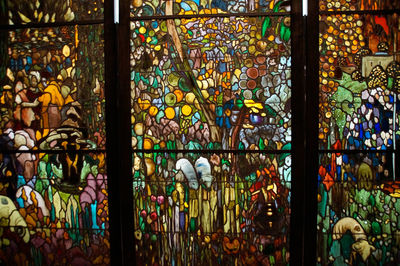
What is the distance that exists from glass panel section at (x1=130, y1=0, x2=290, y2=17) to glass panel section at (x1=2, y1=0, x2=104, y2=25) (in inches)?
9.1

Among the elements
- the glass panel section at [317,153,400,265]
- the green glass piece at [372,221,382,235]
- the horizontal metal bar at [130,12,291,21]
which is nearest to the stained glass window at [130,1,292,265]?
the horizontal metal bar at [130,12,291,21]

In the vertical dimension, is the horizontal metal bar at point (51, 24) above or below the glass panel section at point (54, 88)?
above

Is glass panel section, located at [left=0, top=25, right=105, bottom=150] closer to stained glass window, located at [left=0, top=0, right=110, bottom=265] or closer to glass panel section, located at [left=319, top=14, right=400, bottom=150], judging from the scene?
stained glass window, located at [left=0, top=0, right=110, bottom=265]

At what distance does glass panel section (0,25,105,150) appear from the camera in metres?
1.80

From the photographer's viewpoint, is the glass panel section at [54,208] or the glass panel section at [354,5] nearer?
the glass panel section at [354,5]

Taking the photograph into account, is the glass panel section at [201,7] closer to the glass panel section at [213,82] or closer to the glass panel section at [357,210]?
the glass panel section at [213,82]

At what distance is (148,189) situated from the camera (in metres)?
1.82

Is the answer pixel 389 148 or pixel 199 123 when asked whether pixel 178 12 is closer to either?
pixel 199 123

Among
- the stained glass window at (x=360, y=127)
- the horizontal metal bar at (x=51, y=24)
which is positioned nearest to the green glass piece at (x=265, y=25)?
the stained glass window at (x=360, y=127)

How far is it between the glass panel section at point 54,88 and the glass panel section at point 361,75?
127 cm

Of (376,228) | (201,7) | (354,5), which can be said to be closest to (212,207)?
(376,228)

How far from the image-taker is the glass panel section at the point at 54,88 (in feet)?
5.91

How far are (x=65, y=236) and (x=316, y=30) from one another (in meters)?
1.86

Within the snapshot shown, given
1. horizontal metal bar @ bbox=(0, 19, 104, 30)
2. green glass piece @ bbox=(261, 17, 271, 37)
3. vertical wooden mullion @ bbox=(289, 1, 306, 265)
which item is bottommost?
vertical wooden mullion @ bbox=(289, 1, 306, 265)
